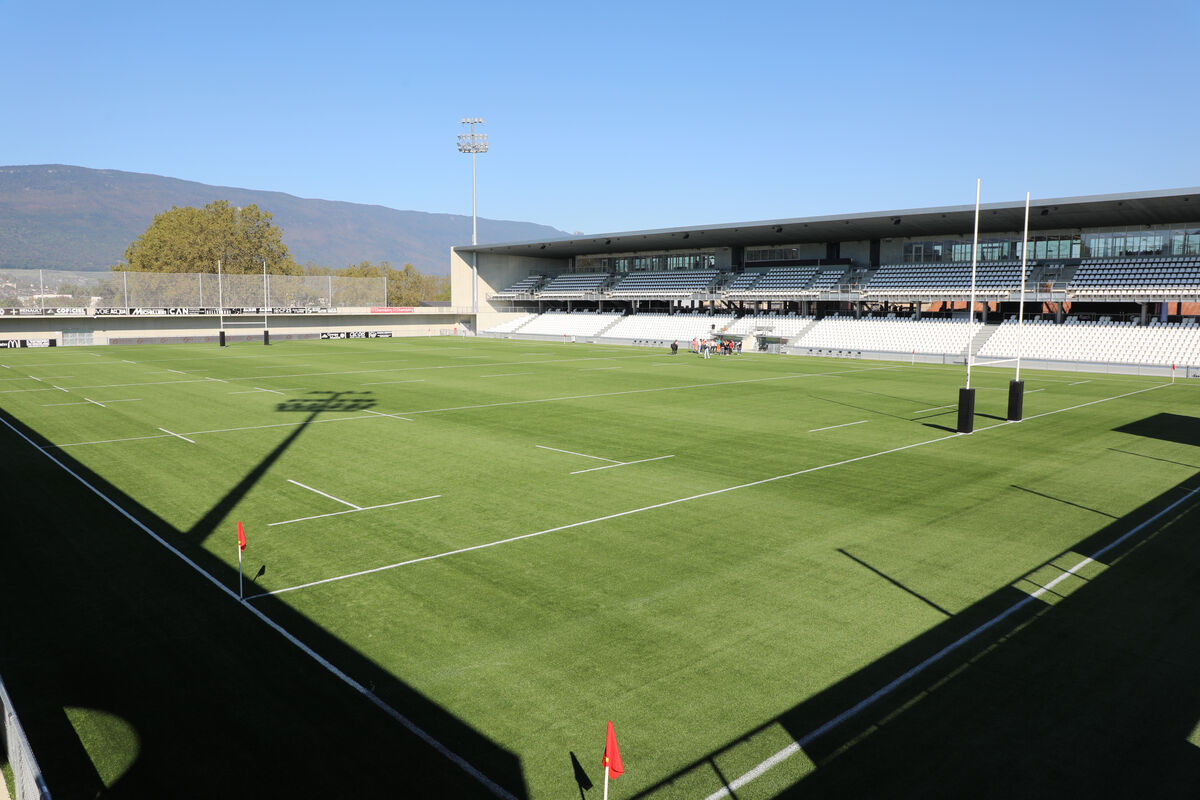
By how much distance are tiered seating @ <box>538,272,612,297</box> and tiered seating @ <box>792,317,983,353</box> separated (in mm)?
27870

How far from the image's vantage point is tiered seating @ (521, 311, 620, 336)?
76062 millimetres

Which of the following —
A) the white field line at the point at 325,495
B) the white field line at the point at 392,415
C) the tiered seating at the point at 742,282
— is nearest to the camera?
the white field line at the point at 325,495

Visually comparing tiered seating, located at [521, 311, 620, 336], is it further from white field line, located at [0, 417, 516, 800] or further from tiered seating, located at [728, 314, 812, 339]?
white field line, located at [0, 417, 516, 800]

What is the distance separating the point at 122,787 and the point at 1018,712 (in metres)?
8.00

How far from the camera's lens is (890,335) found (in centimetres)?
5675

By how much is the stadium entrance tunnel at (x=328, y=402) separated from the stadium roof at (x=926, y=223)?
37973mm

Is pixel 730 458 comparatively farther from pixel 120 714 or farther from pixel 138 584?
pixel 120 714

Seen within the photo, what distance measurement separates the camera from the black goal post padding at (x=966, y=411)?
886 inches

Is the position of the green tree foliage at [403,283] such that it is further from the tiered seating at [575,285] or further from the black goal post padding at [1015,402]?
the black goal post padding at [1015,402]

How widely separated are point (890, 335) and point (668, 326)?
68.0ft

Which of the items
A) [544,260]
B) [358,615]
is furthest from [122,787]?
[544,260]

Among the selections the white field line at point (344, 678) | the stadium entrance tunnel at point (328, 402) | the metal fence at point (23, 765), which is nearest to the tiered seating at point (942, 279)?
the stadium entrance tunnel at point (328, 402)

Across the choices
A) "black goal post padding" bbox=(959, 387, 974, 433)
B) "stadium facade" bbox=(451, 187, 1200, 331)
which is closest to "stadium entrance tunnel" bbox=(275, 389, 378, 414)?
"black goal post padding" bbox=(959, 387, 974, 433)

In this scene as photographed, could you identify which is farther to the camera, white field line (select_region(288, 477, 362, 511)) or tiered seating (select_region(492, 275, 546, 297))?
tiered seating (select_region(492, 275, 546, 297))
